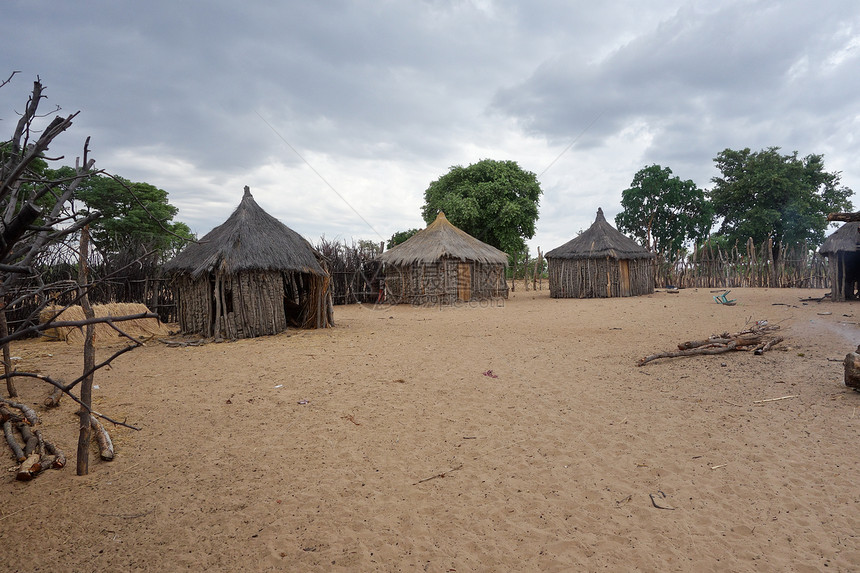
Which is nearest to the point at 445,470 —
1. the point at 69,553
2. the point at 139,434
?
the point at 69,553

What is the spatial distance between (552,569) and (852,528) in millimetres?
1900

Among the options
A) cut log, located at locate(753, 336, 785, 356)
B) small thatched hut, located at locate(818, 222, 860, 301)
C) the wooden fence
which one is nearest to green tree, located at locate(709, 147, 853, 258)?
the wooden fence

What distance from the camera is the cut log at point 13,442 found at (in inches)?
149

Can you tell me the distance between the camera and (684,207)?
30.0 metres

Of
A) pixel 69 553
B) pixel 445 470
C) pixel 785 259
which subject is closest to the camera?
pixel 69 553

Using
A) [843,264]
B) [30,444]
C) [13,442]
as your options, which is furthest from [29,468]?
[843,264]

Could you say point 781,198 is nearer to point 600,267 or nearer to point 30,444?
point 600,267

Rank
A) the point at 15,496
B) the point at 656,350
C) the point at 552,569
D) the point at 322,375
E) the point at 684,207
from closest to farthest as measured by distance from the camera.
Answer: the point at 552,569, the point at 15,496, the point at 322,375, the point at 656,350, the point at 684,207

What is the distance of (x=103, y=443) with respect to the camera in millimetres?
3980

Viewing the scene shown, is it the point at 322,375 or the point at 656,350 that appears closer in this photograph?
the point at 322,375

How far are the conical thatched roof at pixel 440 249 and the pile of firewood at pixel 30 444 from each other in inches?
546

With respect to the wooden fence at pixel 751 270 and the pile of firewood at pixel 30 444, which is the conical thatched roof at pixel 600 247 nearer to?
the wooden fence at pixel 751 270

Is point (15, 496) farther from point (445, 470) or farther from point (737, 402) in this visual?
point (737, 402)

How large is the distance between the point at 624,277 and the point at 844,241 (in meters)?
7.59
